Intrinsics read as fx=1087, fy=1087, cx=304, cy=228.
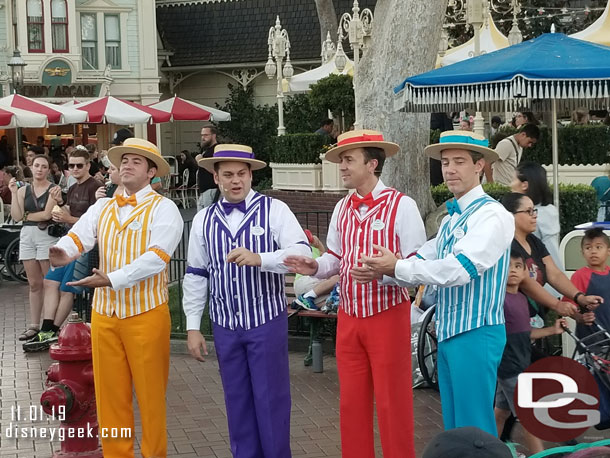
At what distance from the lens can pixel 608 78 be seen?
28.1 ft

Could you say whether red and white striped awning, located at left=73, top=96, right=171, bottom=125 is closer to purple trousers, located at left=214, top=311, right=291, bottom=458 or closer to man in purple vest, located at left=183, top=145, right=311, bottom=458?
man in purple vest, located at left=183, top=145, right=311, bottom=458

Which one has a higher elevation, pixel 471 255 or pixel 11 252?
pixel 471 255

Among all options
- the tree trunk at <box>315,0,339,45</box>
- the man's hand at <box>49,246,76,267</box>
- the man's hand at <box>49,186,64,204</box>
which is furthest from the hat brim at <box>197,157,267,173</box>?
the tree trunk at <box>315,0,339,45</box>

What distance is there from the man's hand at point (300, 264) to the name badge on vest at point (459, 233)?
821mm

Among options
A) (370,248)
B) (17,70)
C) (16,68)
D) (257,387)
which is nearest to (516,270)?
(370,248)

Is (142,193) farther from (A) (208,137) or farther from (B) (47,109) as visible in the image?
(B) (47,109)

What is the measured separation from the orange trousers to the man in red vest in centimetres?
102

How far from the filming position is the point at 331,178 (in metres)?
20.0

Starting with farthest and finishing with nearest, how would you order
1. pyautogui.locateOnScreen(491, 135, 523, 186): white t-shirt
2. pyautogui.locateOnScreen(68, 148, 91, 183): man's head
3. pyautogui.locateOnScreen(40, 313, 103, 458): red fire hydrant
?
pyautogui.locateOnScreen(491, 135, 523, 186): white t-shirt
pyautogui.locateOnScreen(68, 148, 91, 183): man's head
pyautogui.locateOnScreen(40, 313, 103, 458): red fire hydrant

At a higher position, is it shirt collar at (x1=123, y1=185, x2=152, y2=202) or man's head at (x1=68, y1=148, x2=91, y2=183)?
man's head at (x1=68, y1=148, x2=91, y2=183)

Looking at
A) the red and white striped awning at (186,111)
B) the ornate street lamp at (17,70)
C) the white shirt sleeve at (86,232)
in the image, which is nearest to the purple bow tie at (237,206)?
the white shirt sleeve at (86,232)

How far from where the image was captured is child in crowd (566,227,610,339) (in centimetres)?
679

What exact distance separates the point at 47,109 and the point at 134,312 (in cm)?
1782

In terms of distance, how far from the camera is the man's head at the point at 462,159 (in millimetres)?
5438
